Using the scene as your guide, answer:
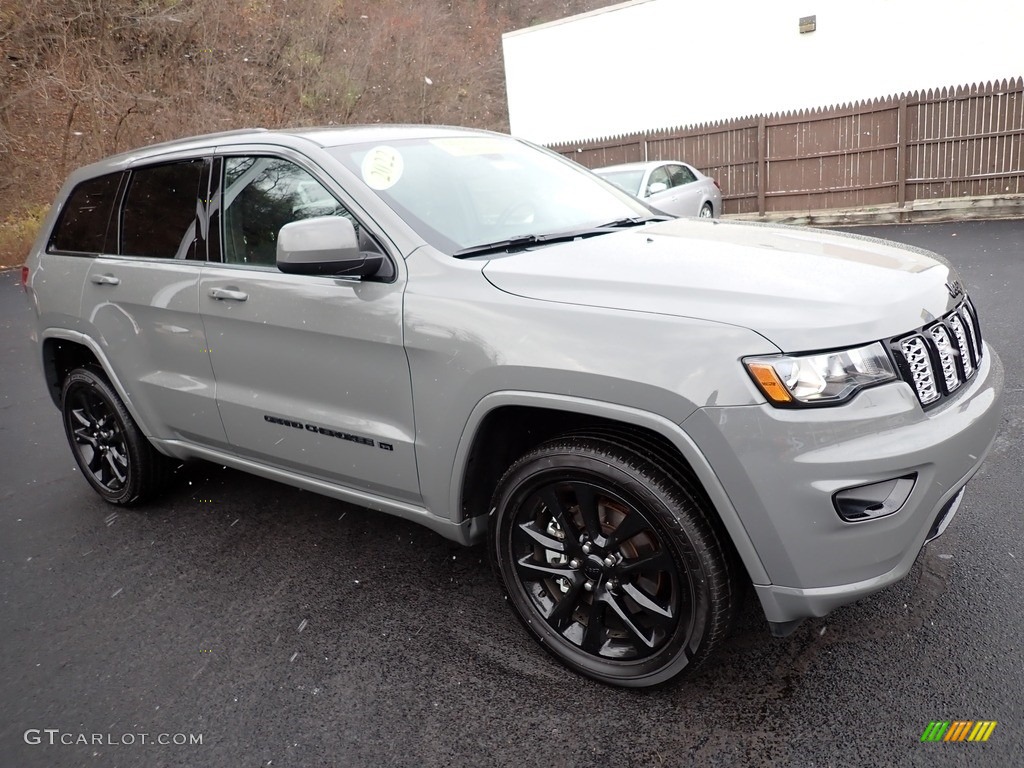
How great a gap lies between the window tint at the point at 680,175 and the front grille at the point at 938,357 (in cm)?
1018

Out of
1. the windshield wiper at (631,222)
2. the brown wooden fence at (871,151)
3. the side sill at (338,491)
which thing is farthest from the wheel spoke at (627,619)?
the brown wooden fence at (871,151)

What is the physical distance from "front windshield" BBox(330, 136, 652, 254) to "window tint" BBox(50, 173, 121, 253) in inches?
65.0

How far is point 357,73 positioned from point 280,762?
92.4ft

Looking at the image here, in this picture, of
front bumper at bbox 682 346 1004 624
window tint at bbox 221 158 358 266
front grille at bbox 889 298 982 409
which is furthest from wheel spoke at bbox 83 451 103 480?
front grille at bbox 889 298 982 409

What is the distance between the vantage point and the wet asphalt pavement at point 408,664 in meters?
2.32

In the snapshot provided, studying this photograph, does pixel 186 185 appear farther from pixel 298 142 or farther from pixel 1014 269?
pixel 1014 269

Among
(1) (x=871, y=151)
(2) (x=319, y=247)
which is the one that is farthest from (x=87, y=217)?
(1) (x=871, y=151)

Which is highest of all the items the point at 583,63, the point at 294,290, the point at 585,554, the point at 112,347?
the point at 583,63

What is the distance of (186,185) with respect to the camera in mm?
3555

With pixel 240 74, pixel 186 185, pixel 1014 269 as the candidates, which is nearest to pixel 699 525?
pixel 186 185

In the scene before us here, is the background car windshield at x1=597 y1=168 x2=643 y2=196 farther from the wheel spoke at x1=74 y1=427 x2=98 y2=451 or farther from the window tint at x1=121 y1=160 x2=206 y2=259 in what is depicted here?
Answer: the wheel spoke at x1=74 y1=427 x2=98 y2=451

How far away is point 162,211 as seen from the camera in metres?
3.68

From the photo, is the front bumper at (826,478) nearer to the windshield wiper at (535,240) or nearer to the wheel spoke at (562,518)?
the wheel spoke at (562,518)

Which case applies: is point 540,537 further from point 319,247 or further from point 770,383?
point 319,247
